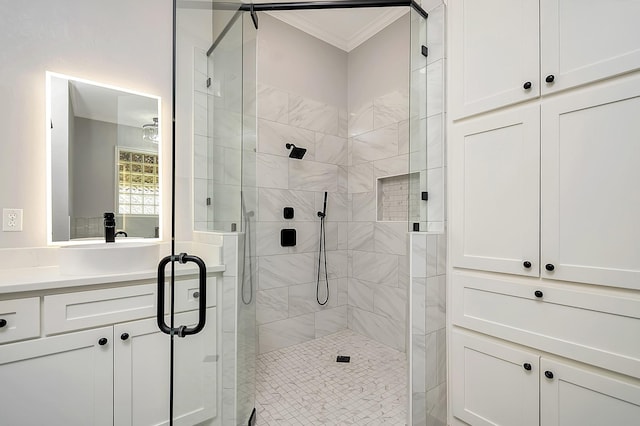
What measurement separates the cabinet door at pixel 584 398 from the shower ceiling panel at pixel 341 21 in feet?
9.58

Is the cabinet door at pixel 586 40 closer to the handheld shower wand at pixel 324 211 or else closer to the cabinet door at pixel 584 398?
the cabinet door at pixel 584 398

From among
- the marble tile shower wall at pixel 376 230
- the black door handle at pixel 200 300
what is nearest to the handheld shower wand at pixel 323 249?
the marble tile shower wall at pixel 376 230

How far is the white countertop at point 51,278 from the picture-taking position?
121cm

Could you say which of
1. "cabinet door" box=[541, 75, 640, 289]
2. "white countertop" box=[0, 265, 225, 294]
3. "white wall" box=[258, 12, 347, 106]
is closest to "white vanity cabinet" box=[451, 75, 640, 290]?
"cabinet door" box=[541, 75, 640, 289]

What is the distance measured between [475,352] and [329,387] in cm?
110

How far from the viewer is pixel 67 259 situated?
147 cm

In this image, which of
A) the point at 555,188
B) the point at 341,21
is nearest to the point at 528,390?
the point at 555,188

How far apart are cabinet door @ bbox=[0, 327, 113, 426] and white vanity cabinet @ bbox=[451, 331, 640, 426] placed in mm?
1778

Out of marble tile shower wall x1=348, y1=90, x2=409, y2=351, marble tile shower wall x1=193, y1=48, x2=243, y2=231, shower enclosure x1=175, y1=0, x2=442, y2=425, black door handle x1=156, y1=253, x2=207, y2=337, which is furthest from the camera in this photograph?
marble tile shower wall x1=348, y1=90, x2=409, y2=351

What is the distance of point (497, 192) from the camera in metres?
1.46

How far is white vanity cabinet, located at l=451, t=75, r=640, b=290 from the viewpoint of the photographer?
3.65ft

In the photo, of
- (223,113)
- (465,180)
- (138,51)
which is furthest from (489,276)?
(138,51)

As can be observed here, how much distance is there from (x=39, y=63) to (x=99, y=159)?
59cm

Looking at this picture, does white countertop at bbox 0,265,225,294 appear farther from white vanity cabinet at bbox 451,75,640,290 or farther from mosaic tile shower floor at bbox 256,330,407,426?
white vanity cabinet at bbox 451,75,640,290
